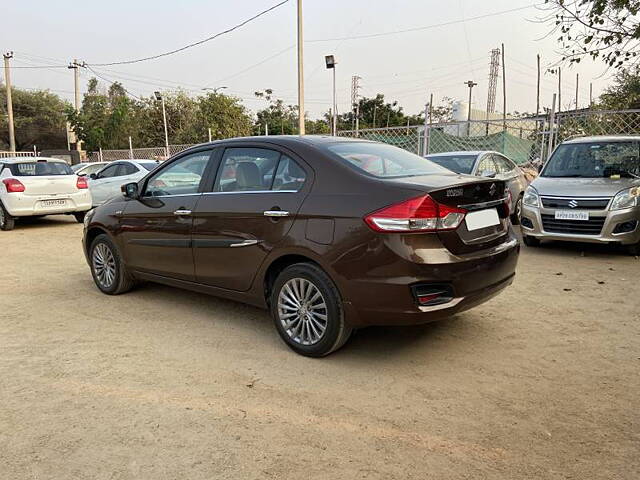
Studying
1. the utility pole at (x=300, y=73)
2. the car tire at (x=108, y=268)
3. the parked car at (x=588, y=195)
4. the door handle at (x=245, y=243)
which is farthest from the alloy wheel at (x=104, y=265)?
the utility pole at (x=300, y=73)

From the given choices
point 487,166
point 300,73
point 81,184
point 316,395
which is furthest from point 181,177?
point 300,73

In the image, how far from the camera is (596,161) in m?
7.93

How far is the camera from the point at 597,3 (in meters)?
8.15

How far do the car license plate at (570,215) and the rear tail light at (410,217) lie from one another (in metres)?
4.72

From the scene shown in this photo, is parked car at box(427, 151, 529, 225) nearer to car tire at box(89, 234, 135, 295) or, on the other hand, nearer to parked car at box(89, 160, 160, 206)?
car tire at box(89, 234, 135, 295)

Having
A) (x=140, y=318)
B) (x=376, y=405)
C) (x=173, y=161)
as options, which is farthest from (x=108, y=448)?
(x=173, y=161)

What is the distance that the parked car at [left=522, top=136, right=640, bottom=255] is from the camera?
698 centimetres

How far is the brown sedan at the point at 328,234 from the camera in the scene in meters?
3.31

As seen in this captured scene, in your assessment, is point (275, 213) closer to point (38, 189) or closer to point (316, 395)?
point (316, 395)

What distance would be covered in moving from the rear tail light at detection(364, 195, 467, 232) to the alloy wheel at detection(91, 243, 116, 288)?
10.8 feet

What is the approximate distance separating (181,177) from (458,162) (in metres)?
6.13

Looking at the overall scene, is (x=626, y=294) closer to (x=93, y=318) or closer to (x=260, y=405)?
(x=260, y=405)

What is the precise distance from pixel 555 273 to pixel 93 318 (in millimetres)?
5184

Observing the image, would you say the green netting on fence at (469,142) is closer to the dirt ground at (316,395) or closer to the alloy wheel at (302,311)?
the dirt ground at (316,395)
